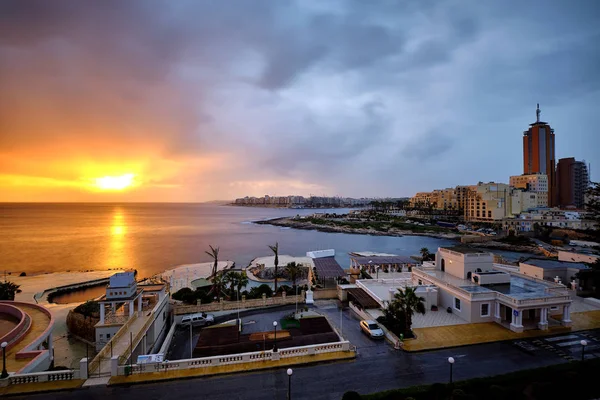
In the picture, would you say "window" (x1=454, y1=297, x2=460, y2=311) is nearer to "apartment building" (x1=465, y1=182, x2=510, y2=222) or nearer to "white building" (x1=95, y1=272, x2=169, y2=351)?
"white building" (x1=95, y1=272, x2=169, y2=351)

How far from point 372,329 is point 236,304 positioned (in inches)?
474

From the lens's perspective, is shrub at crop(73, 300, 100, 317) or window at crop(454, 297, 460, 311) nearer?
window at crop(454, 297, 460, 311)

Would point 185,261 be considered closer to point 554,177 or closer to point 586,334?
point 586,334

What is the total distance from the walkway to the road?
2.73 m

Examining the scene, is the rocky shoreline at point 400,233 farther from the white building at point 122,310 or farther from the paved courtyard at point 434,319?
the white building at point 122,310

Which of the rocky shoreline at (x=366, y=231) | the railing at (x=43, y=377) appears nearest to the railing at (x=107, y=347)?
the railing at (x=43, y=377)

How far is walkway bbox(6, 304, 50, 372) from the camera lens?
47.2ft

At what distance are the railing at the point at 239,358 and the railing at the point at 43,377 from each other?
6.55 ft

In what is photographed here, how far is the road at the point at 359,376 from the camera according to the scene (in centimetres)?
1327

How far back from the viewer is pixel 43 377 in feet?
44.8

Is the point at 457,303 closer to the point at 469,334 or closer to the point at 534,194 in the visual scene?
the point at 469,334

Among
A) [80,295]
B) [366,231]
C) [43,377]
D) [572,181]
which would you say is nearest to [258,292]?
[43,377]

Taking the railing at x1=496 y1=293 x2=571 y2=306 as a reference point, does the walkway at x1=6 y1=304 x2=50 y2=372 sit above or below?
below

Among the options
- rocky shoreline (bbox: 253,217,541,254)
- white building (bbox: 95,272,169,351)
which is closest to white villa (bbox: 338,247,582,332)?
white building (bbox: 95,272,169,351)
